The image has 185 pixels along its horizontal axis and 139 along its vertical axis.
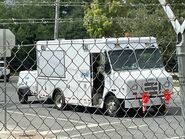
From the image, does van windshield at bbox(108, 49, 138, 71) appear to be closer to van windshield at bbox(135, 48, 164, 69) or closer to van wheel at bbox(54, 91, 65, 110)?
van windshield at bbox(135, 48, 164, 69)

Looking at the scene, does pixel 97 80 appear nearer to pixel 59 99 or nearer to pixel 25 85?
pixel 59 99

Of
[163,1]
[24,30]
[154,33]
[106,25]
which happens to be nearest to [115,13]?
[106,25]

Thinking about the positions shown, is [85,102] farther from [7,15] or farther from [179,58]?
[7,15]

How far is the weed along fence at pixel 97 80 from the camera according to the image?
6473 millimetres

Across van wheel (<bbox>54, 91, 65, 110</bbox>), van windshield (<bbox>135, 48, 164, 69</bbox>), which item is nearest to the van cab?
van wheel (<bbox>54, 91, 65, 110</bbox>)

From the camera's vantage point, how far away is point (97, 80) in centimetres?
1683

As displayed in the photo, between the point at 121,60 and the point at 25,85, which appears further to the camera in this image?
the point at 121,60

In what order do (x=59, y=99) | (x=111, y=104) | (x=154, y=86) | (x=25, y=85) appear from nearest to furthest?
(x=154, y=86)
(x=25, y=85)
(x=111, y=104)
(x=59, y=99)

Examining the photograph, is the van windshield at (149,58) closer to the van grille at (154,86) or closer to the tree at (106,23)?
the van grille at (154,86)

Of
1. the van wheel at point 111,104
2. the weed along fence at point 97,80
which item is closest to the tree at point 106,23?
the weed along fence at point 97,80

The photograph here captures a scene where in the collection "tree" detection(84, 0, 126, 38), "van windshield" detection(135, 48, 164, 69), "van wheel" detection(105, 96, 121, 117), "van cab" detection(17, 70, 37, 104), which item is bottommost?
"tree" detection(84, 0, 126, 38)

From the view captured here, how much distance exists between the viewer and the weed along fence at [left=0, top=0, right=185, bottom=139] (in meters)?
6.47

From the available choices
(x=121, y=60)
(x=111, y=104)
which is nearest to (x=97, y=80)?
(x=111, y=104)

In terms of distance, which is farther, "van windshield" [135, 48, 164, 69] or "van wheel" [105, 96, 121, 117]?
"van wheel" [105, 96, 121, 117]
